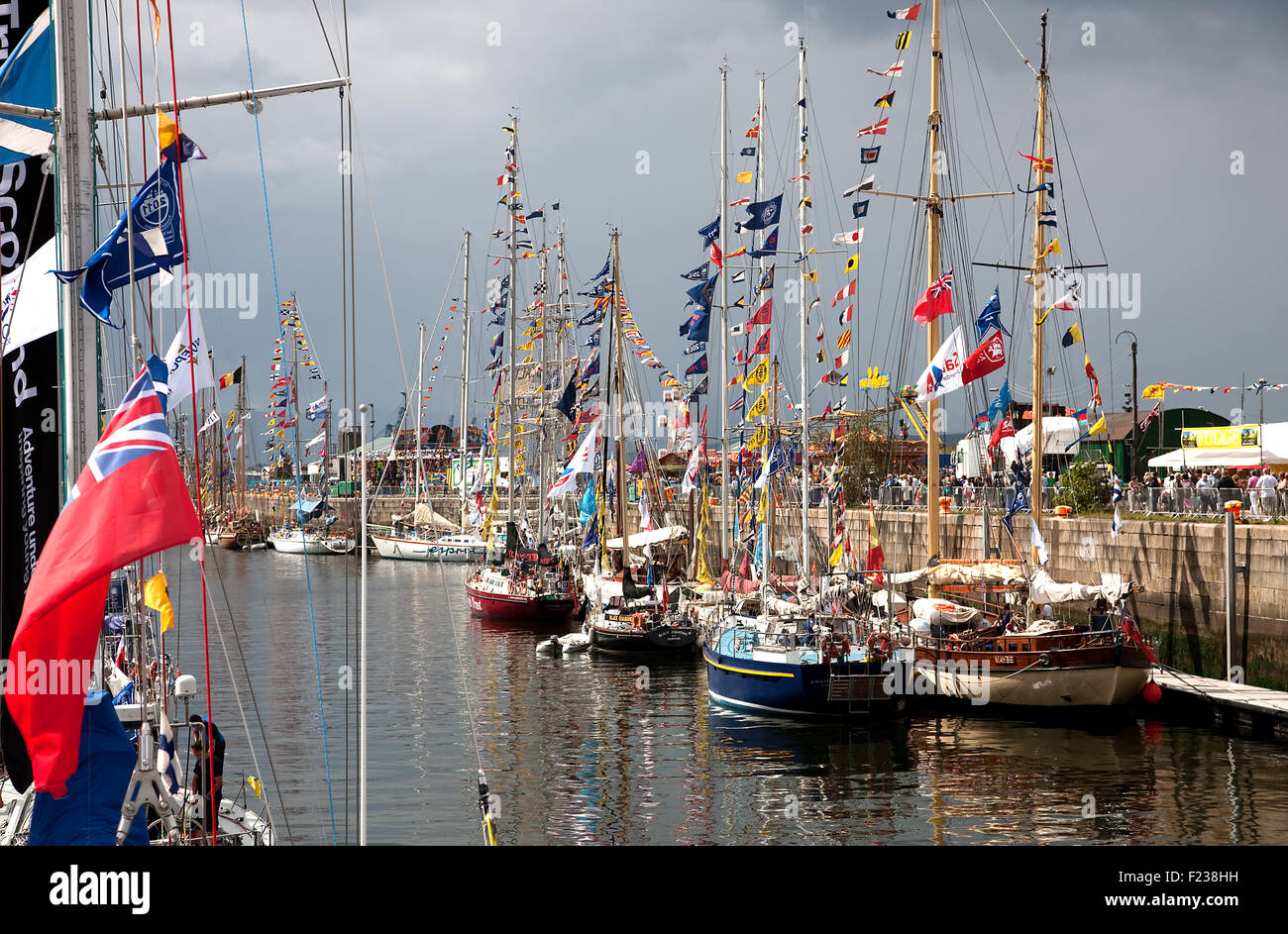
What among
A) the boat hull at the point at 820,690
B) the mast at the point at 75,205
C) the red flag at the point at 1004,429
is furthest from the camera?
the red flag at the point at 1004,429

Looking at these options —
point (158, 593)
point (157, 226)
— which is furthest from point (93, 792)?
point (158, 593)

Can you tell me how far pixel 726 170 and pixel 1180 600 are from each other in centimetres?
2240

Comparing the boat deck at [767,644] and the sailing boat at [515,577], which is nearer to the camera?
the boat deck at [767,644]

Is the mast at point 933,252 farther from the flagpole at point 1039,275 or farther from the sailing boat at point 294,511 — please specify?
the sailing boat at point 294,511

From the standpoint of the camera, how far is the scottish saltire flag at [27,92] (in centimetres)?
935

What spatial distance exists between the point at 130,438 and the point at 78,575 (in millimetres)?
1032

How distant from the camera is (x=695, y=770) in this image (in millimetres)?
23578

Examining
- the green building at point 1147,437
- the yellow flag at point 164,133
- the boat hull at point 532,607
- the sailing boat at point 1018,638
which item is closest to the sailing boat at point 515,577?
the boat hull at point 532,607

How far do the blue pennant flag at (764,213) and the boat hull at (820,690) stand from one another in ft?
51.6

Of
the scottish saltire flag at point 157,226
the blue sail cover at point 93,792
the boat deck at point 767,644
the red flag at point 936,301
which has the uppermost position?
the red flag at point 936,301

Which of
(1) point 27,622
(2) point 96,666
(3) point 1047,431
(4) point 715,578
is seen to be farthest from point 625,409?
(1) point 27,622

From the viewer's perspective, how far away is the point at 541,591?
47281 mm
